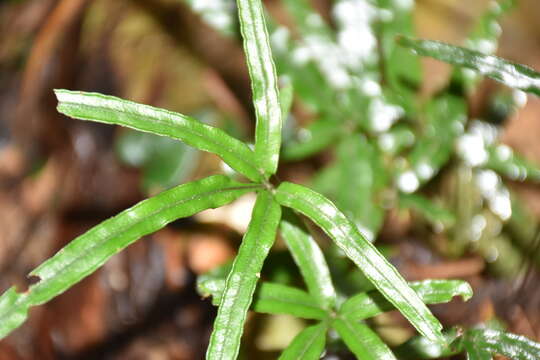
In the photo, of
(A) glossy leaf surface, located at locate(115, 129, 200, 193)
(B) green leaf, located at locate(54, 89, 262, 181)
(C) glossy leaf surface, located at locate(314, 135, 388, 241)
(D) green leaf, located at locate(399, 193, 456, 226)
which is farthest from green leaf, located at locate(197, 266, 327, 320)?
(A) glossy leaf surface, located at locate(115, 129, 200, 193)

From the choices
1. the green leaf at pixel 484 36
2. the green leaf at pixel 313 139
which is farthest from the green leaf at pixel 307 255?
the green leaf at pixel 484 36

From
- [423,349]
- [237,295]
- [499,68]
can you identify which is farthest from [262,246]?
[499,68]

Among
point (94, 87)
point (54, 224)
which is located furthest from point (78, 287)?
point (94, 87)

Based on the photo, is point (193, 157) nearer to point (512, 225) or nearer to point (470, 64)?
point (512, 225)

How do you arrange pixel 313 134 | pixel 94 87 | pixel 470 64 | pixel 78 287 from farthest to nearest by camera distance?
pixel 94 87 < pixel 78 287 < pixel 313 134 < pixel 470 64

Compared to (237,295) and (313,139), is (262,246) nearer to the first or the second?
(237,295)

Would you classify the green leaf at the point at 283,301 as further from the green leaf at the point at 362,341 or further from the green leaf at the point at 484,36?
the green leaf at the point at 484,36
